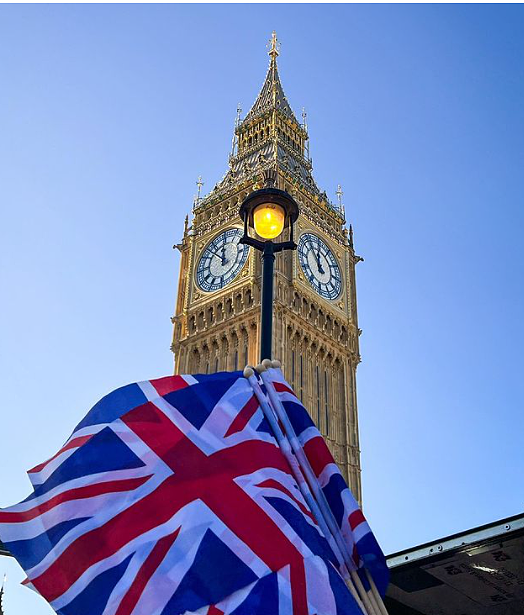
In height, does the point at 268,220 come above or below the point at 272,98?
below

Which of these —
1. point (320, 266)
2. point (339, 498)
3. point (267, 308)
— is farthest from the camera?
point (320, 266)

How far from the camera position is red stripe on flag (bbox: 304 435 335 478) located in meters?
7.79

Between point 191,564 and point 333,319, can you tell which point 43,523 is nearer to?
point 191,564

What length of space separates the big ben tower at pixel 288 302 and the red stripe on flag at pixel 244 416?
31.7m

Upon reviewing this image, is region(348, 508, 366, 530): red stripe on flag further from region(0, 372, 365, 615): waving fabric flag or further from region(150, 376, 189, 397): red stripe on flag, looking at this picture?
region(150, 376, 189, 397): red stripe on flag

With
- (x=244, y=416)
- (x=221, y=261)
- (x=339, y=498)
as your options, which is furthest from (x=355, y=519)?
(x=221, y=261)

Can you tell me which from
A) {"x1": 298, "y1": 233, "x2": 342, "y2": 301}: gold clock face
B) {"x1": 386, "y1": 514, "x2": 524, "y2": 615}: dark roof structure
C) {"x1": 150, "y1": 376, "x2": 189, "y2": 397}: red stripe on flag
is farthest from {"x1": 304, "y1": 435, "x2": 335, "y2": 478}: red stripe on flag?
{"x1": 298, "y1": 233, "x2": 342, "y2": 301}: gold clock face

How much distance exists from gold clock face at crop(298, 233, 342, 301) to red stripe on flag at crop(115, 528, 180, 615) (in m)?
38.0

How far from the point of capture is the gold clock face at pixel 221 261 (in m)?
44.6

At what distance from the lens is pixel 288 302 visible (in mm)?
42562

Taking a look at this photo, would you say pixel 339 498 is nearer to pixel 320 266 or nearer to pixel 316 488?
pixel 316 488

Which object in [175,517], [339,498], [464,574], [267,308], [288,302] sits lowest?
[464,574]

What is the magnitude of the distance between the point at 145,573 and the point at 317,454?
2190 mm

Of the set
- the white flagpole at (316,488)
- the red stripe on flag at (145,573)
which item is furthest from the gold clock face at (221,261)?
the red stripe on flag at (145,573)
